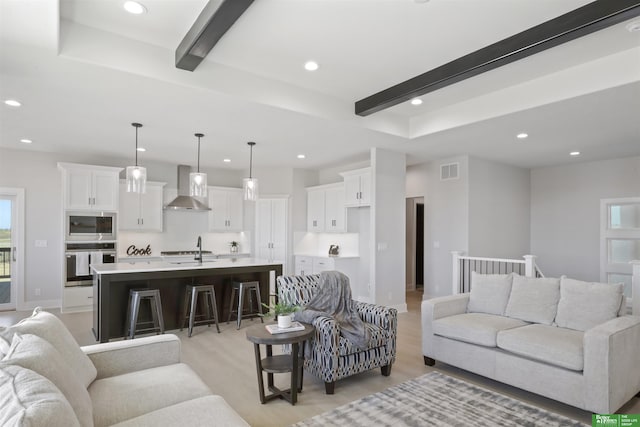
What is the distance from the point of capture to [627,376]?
9.47ft

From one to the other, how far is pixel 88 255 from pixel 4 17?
4.71m

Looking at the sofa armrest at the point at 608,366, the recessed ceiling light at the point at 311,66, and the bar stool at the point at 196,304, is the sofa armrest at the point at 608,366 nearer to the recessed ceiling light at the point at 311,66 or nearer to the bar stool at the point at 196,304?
the recessed ceiling light at the point at 311,66

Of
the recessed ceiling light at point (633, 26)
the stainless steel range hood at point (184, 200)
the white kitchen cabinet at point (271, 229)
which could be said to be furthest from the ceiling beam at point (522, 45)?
the stainless steel range hood at point (184, 200)

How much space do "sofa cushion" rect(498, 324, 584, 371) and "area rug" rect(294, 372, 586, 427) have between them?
0.39 meters

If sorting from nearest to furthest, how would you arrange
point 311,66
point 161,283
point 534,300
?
point 534,300, point 311,66, point 161,283

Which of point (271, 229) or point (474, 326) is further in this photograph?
point (271, 229)

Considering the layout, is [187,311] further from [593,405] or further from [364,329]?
[593,405]

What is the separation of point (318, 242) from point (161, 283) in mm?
4006

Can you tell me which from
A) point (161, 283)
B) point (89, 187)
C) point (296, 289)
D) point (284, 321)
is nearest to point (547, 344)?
point (284, 321)

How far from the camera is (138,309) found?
15.3 feet

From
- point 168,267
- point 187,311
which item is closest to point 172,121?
point 168,267

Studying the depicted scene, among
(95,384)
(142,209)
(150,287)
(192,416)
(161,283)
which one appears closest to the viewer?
(192,416)

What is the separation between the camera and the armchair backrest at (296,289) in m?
3.80

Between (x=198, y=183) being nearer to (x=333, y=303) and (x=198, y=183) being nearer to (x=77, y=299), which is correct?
(x=333, y=303)
